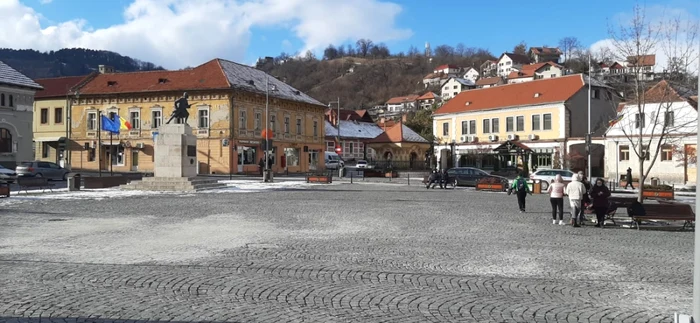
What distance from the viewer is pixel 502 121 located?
60062 mm

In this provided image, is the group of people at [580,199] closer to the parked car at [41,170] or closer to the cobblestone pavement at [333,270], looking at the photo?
the cobblestone pavement at [333,270]

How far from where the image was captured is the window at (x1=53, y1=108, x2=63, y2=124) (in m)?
57.3

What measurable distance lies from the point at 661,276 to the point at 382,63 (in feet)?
571

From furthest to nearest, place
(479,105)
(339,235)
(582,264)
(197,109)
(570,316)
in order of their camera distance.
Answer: (479,105)
(197,109)
(339,235)
(582,264)
(570,316)

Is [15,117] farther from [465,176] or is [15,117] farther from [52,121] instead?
[465,176]

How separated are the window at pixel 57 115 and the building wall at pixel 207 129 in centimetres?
158

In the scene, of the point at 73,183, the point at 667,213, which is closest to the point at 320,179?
the point at 73,183

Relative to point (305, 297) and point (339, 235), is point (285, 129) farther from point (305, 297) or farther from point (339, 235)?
point (305, 297)

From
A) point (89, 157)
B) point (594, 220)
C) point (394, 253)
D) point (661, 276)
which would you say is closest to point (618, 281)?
point (661, 276)

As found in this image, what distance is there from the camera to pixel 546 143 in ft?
183

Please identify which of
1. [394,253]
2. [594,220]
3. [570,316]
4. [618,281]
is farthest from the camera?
[594,220]

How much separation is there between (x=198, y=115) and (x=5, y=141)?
15343 mm

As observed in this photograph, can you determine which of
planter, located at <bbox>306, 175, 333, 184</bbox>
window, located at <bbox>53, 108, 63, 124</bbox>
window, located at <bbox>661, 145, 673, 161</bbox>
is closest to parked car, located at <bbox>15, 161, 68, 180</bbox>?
planter, located at <bbox>306, 175, 333, 184</bbox>

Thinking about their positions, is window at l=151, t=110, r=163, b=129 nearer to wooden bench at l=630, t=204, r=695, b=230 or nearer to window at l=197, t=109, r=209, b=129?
window at l=197, t=109, r=209, b=129
